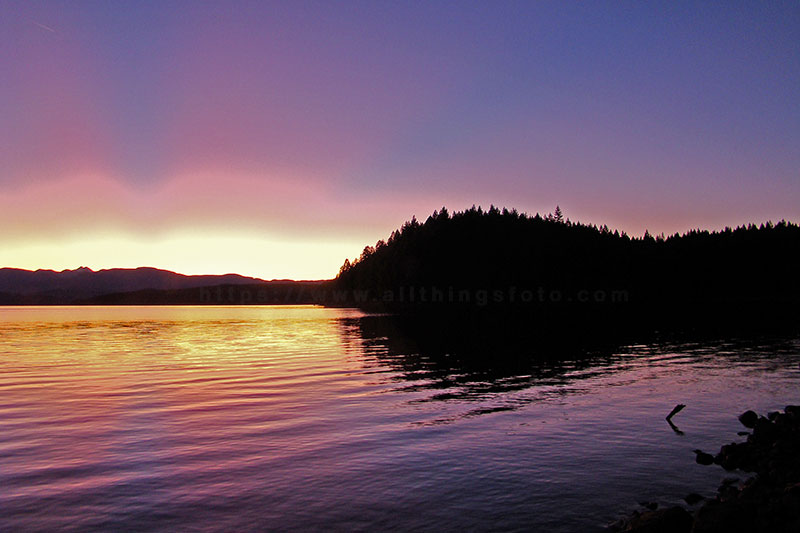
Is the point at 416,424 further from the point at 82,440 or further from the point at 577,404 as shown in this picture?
the point at 82,440

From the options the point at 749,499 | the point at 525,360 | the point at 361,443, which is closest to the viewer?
the point at 749,499

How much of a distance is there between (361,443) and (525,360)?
3150cm

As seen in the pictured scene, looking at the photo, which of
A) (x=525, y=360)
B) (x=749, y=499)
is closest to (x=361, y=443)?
(x=749, y=499)

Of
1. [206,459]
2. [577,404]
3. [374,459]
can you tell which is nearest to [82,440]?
[206,459]

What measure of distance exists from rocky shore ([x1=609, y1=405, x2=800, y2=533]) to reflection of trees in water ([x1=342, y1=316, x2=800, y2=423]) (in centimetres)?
1133

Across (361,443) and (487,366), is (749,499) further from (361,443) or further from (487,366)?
(487,366)

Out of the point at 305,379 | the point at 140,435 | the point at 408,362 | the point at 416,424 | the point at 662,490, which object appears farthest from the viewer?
the point at 408,362

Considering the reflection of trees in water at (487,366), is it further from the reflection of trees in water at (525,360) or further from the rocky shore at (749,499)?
the rocky shore at (749,499)

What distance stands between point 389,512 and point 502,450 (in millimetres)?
6907

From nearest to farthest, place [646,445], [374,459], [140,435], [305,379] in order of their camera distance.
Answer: [374,459] → [646,445] → [140,435] → [305,379]

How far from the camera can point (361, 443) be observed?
21.7 m

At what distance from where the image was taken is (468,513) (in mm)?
14734

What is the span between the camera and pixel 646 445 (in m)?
21.5

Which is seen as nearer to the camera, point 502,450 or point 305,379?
point 502,450
